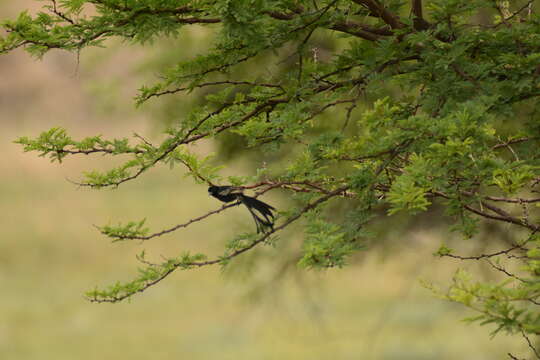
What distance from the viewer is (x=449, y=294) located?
202cm

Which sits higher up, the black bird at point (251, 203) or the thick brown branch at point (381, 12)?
the thick brown branch at point (381, 12)

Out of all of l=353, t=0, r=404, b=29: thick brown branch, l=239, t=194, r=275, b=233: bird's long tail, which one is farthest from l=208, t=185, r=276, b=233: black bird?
l=353, t=0, r=404, b=29: thick brown branch

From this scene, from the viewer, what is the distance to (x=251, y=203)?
8.85ft

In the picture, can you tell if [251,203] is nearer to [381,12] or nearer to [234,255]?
[234,255]

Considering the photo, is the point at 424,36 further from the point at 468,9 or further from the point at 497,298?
the point at 497,298

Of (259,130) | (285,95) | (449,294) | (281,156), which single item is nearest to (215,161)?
(281,156)

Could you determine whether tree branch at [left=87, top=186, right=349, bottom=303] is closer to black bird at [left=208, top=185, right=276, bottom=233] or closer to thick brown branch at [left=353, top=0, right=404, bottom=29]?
black bird at [left=208, top=185, right=276, bottom=233]

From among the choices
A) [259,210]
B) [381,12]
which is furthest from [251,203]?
[381,12]

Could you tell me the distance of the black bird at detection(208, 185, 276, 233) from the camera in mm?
2682

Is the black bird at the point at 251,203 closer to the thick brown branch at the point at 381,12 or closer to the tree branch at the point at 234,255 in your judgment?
the tree branch at the point at 234,255

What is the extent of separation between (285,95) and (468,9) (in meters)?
1.04

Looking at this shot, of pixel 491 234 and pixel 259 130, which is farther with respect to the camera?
pixel 491 234

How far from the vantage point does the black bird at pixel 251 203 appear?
2.68 meters

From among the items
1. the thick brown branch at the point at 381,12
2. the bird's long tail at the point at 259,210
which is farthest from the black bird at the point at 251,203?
the thick brown branch at the point at 381,12
